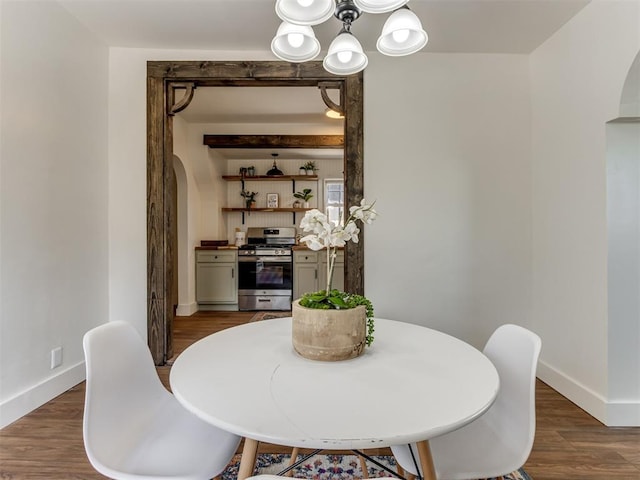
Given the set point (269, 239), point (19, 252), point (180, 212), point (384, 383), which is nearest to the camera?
point (384, 383)

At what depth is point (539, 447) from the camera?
1744mm

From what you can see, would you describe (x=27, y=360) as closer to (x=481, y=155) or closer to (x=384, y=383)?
(x=384, y=383)

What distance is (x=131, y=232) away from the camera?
2.74 metres

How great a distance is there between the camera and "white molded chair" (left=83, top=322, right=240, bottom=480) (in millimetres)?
977

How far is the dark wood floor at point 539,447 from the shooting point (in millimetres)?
1552

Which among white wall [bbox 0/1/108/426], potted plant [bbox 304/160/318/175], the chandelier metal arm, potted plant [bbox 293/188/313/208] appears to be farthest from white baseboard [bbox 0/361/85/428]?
potted plant [bbox 304/160/318/175]

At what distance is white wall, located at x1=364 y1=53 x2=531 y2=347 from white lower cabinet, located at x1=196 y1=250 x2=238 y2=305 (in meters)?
2.63

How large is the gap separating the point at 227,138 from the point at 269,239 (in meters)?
1.66

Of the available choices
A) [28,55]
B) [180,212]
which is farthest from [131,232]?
[180,212]

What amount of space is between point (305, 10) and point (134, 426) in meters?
1.56

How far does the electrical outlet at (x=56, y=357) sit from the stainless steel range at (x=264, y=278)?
263cm

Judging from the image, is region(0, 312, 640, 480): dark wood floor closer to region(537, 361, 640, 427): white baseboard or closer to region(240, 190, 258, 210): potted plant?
region(537, 361, 640, 427): white baseboard

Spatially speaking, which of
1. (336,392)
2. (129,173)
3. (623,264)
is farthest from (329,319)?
(129,173)

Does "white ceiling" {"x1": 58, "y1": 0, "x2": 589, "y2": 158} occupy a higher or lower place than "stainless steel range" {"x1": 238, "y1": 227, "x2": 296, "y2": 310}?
higher
